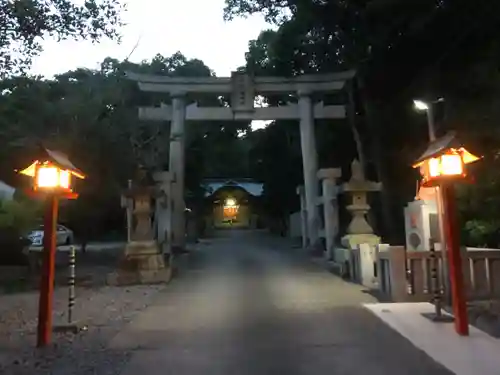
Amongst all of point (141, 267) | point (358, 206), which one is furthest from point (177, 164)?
point (358, 206)

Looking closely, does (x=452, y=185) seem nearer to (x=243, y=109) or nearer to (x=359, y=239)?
(x=359, y=239)

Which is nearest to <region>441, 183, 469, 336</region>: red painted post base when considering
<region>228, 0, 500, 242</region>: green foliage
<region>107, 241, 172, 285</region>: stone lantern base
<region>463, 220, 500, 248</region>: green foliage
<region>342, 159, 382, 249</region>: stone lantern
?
<region>228, 0, 500, 242</region>: green foliage

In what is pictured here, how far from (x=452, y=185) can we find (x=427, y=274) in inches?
123

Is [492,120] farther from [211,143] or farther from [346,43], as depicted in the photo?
[211,143]

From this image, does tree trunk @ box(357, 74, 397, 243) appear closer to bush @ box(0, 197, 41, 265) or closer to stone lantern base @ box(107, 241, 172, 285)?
stone lantern base @ box(107, 241, 172, 285)

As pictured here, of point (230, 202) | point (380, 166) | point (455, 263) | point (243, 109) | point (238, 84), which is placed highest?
point (238, 84)

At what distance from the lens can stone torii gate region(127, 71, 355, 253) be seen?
21609mm

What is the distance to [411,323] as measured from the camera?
319 inches

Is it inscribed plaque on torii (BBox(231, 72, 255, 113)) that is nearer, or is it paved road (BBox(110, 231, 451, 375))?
paved road (BBox(110, 231, 451, 375))

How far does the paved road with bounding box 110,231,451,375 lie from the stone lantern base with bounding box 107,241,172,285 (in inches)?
45.4

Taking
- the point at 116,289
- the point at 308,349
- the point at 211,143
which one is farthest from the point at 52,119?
the point at 211,143

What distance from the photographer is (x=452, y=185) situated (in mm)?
7730

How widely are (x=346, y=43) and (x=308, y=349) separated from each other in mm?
15150

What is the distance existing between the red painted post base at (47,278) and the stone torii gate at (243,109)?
14.1 meters
